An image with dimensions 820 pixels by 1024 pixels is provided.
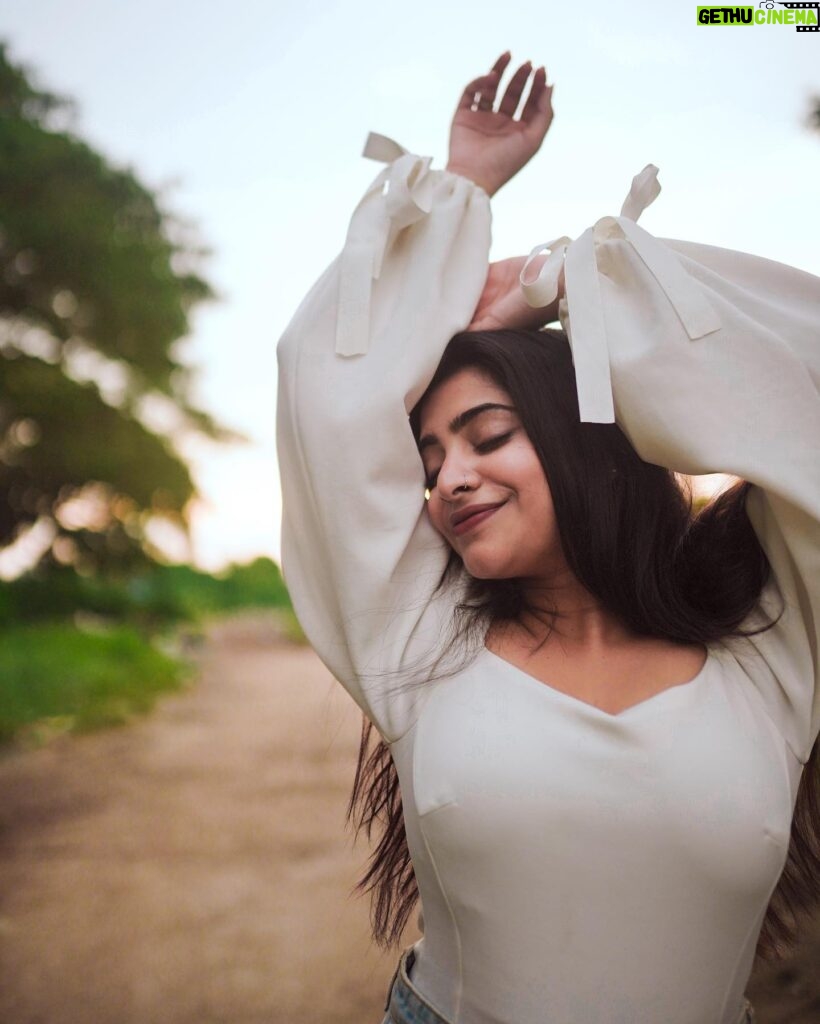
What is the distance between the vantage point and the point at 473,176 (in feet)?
5.13

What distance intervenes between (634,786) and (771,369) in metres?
0.58

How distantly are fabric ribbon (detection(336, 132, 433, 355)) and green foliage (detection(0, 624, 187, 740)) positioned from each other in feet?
14.5

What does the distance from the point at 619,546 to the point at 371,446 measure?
407 mm

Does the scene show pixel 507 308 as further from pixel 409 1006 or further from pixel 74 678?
pixel 74 678

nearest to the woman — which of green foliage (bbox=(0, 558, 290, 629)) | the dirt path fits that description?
the dirt path

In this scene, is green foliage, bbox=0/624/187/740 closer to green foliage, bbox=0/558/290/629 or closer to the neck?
green foliage, bbox=0/558/290/629

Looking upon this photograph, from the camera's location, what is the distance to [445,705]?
1.22m

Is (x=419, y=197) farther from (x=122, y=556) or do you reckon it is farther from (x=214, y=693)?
(x=122, y=556)

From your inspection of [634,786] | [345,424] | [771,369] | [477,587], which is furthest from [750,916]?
[345,424]

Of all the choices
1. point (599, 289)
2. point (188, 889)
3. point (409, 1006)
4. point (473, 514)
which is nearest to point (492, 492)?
point (473, 514)

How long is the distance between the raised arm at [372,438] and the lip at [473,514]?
0.09 meters

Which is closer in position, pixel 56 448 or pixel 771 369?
pixel 771 369

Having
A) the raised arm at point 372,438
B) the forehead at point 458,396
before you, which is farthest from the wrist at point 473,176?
the forehead at point 458,396

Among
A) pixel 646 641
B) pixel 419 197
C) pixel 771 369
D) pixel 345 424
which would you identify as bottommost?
pixel 646 641
